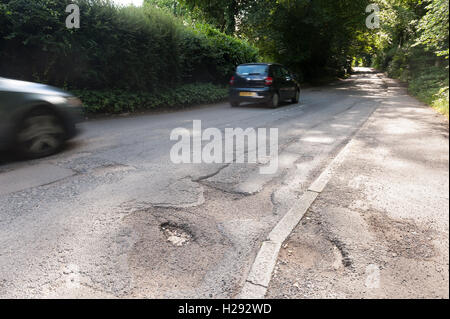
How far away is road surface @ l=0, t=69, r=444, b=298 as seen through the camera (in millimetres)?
2189

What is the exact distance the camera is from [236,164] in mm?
5047

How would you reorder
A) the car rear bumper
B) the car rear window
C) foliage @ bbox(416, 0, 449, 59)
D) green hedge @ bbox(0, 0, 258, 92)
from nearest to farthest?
foliage @ bbox(416, 0, 449, 59) → green hedge @ bbox(0, 0, 258, 92) → the car rear bumper → the car rear window

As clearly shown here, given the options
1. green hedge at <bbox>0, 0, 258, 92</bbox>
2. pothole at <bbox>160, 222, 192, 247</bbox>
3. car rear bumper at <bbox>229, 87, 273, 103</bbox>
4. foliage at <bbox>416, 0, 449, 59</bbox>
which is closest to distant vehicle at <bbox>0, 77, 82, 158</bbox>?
pothole at <bbox>160, 222, 192, 247</bbox>

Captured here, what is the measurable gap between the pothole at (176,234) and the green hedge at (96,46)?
747 cm

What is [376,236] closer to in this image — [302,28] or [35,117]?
[35,117]

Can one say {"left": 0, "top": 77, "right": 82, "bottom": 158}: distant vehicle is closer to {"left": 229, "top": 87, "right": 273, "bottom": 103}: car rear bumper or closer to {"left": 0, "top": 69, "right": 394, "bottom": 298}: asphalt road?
{"left": 0, "top": 69, "right": 394, "bottom": 298}: asphalt road

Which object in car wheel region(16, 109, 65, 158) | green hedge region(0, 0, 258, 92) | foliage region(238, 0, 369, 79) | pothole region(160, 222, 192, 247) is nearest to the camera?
pothole region(160, 222, 192, 247)

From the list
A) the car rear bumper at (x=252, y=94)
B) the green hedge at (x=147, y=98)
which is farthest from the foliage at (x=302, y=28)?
the car rear bumper at (x=252, y=94)

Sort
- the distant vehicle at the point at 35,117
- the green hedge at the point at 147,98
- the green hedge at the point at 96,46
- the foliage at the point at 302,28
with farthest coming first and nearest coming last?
the foliage at the point at 302,28 < the green hedge at the point at 147,98 < the green hedge at the point at 96,46 < the distant vehicle at the point at 35,117

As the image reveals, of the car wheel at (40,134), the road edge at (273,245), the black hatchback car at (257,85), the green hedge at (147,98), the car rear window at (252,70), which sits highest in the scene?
the car rear window at (252,70)

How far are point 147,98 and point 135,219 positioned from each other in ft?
28.0

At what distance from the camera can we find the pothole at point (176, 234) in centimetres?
272

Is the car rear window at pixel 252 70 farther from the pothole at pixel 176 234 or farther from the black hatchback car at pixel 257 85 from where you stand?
the pothole at pixel 176 234
